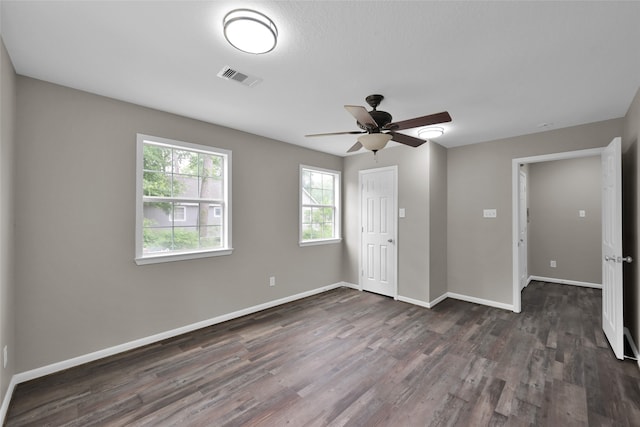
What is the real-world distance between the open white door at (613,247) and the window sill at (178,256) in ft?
13.4

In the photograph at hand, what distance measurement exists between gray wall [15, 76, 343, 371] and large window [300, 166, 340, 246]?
4.22 ft

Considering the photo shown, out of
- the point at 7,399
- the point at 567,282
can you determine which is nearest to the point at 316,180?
the point at 7,399

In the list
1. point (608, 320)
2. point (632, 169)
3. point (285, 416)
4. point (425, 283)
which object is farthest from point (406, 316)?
point (632, 169)

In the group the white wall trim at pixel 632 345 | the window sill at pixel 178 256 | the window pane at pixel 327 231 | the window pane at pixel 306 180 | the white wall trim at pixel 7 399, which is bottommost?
the white wall trim at pixel 7 399

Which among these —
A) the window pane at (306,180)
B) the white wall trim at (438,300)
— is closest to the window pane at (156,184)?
the window pane at (306,180)

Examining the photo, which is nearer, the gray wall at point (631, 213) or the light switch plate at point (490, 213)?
the gray wall at point (631, 213)

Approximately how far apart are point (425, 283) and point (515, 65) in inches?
117

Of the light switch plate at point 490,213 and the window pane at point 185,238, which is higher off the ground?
the light switch plate at point 490,213

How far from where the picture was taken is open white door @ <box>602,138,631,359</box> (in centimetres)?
266

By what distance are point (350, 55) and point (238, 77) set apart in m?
0.94

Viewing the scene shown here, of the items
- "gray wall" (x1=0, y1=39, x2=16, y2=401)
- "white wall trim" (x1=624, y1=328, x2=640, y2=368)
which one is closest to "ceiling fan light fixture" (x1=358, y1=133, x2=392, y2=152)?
"gray wall" (x1=0, y1=39, x2=16, y2=401)

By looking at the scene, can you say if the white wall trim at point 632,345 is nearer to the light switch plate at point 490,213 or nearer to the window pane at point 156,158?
the light switch plate at point 490,213

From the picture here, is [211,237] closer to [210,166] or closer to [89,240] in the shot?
[210,166]

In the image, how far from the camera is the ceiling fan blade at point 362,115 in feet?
6.86
